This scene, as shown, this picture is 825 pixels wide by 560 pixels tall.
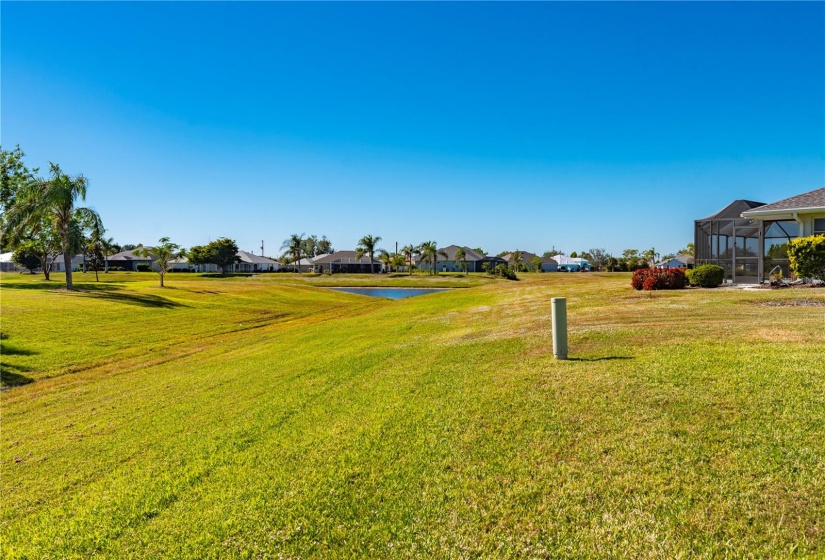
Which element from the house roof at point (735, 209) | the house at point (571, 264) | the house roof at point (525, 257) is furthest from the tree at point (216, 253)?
the house roof at point (735, 209)

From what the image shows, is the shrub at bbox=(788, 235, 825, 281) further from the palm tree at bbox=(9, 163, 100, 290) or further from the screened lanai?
the palm tree at bbox=(9, 163, 100, 290)

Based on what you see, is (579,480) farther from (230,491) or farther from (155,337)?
(155,337)

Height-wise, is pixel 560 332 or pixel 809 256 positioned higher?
pixel 809 256

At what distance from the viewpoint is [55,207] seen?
33.0m

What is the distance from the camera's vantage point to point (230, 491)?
5133 mm

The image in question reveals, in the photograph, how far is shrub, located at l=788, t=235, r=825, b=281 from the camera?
17.4 meters

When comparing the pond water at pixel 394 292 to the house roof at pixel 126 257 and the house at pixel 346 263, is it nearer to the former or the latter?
the house at pixel 346 263

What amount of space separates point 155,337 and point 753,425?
73.9 feet

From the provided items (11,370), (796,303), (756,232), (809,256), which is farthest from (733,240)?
(11,370)

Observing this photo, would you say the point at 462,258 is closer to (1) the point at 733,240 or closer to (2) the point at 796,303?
(1) the point at 733,240

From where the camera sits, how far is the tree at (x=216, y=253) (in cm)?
10262

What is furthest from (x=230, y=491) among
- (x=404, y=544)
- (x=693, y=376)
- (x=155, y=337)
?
(x=155, y=337)

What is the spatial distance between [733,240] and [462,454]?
24.6m

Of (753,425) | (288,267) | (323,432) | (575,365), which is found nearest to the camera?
(753,425)
